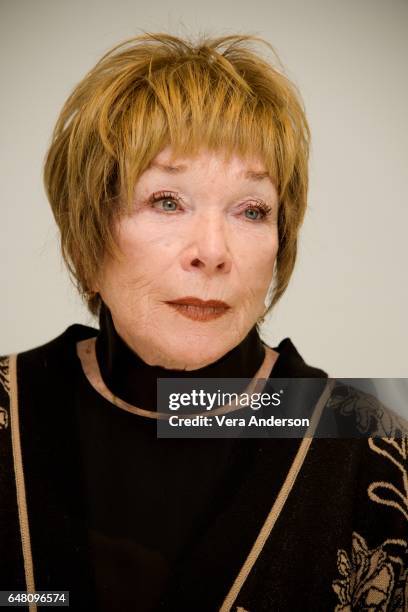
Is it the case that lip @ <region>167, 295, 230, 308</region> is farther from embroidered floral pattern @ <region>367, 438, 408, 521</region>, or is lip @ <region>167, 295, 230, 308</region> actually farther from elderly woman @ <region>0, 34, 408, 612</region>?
embroidered floral pattern @ <region>367, 438, 408, 521</region>

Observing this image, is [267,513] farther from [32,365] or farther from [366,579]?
[32,365]

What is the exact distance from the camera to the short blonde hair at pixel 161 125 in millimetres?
962

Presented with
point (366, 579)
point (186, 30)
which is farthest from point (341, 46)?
point (366, 579)

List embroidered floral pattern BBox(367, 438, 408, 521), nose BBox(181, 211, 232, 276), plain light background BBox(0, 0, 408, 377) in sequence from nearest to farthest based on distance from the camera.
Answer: nose BBox(181, 211, 232, 276) < embroidered floral pattern BBox(367, 438, 408, 521) < plain light background BBox(0, 0, 408, 377)

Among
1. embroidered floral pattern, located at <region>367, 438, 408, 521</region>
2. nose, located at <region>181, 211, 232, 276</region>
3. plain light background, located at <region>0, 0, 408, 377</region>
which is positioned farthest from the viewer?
plain light background, located at <region>0, 0, 408, 377</region>

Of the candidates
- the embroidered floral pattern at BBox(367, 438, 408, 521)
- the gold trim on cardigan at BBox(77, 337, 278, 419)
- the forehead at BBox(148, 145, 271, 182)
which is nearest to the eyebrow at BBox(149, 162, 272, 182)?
the forehead at BBox(148, 145, 271, 182)

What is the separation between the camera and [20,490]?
101 centimetres

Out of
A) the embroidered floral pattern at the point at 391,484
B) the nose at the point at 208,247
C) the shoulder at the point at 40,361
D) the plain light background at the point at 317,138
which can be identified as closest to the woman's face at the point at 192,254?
the nose at the point at 208,247

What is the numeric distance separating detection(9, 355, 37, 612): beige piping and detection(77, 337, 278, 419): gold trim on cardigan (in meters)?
0.11

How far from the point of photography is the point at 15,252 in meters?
1.49

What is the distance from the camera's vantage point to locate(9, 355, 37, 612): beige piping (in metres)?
0.97

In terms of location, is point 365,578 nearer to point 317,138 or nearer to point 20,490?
point 20,490

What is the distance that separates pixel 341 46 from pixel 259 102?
49 cm

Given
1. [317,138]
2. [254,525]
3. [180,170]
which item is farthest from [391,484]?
[317,138]
